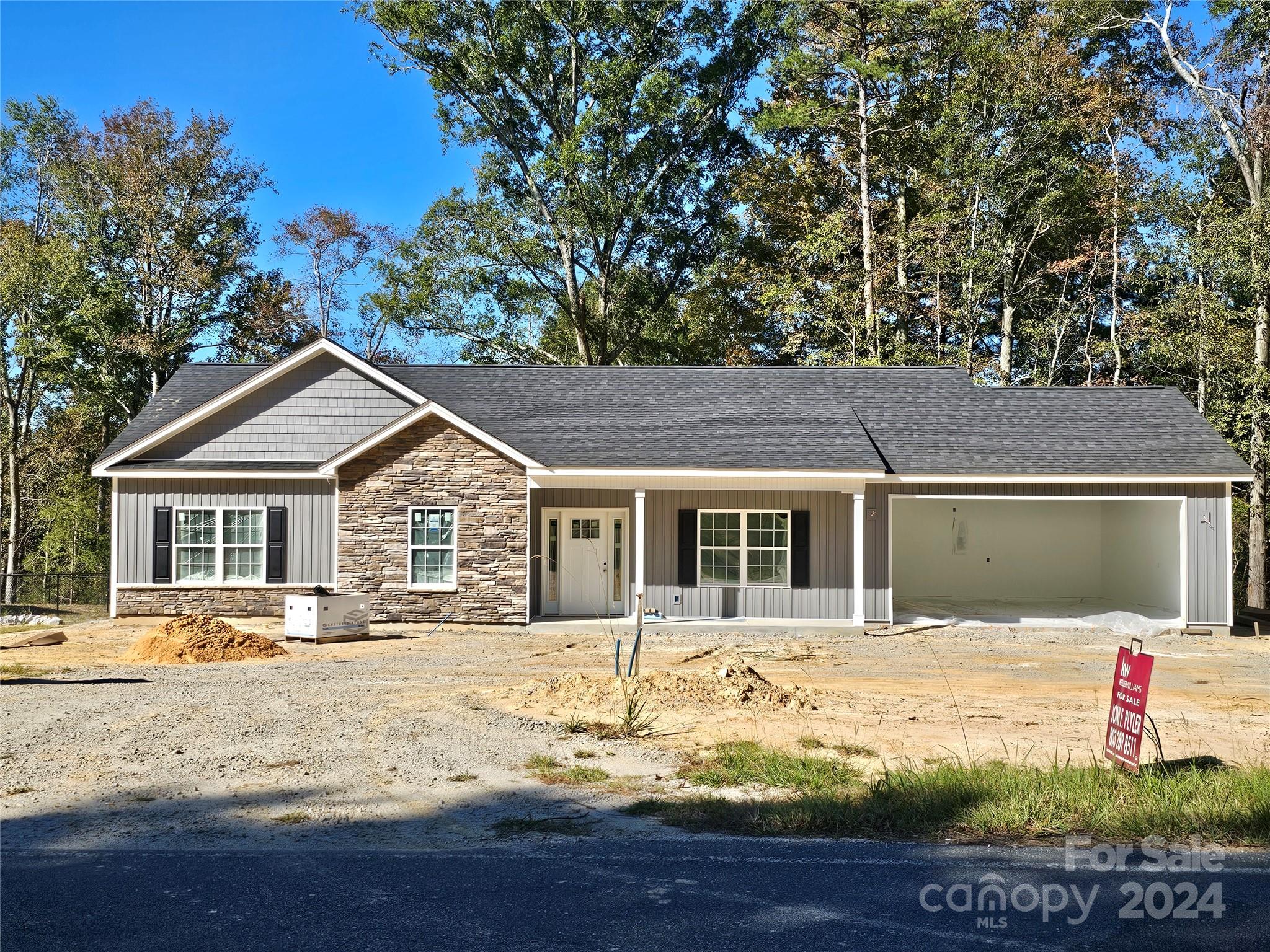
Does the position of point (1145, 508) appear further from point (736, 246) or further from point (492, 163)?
point (492, 163)

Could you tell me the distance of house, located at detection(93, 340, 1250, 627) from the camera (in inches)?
724

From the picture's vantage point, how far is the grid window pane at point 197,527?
19219mm

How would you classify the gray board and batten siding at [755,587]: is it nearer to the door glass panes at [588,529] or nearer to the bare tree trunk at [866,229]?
the door glass panes at [588,529]

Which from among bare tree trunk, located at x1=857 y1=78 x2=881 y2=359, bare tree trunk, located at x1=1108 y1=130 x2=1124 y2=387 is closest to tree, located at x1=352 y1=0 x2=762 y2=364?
bare tree trunk, located at x1=857 y1=78 x2=881 y2=359

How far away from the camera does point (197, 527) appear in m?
19.2

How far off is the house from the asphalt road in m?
11.9

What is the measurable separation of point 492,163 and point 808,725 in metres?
27.1

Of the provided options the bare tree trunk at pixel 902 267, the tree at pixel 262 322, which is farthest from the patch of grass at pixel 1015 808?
the tree at pixel 262 322

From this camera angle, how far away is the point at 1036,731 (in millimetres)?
10047

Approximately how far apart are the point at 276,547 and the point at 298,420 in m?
2.58

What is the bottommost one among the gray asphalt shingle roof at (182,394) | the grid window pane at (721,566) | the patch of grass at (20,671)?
the patch of grass at (20,671)

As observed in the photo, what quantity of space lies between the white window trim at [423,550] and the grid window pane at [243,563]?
2.95 m

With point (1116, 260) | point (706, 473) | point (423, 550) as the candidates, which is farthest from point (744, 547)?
point (1116, 260)

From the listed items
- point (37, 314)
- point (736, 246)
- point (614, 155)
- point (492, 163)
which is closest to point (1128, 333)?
point (736, 246)
